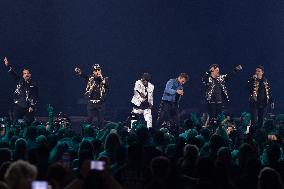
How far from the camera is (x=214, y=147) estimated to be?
9156mm

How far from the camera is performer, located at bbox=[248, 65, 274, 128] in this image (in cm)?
2069

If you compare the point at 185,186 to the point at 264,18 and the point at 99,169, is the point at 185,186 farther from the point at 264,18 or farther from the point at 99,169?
the point at 264,18

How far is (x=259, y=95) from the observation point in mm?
20875

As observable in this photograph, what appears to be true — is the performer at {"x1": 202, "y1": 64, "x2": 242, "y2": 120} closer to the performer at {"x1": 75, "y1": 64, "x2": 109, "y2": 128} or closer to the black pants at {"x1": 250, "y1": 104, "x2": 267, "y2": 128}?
the black pants at {"x1": 250, "y1": 104, "x2": 267, "y2": 128}

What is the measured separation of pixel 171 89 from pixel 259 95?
287 cm

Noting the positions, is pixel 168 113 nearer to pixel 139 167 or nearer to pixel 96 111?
pixel 96 111

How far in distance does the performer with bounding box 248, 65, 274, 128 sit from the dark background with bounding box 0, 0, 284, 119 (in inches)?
263

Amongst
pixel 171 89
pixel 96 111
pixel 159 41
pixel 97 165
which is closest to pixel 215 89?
pixel 171 89

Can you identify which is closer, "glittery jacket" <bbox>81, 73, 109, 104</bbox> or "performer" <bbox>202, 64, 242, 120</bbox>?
"performer" <bbox>202, 64, 242, 120</bbox>

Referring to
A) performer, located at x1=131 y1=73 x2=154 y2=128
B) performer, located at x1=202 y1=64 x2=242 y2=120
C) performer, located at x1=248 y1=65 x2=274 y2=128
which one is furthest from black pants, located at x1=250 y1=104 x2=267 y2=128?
performer, located at x1=131 y1=73 x2=154 y2=128

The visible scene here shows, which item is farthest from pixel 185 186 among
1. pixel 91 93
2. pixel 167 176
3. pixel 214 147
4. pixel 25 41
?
pixel 25 41

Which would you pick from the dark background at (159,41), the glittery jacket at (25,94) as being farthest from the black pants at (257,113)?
the glittery jacket at (25,94)

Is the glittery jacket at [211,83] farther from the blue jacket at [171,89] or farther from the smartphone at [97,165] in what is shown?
the smartphone at [97,165]

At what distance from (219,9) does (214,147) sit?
66.3ft
